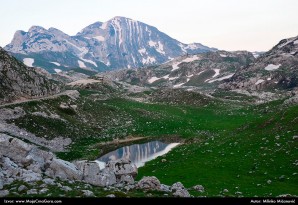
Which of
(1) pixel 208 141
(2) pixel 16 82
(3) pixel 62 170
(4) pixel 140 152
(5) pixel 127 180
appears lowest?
(5) pixel 127 180

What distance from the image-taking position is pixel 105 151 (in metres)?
72.5

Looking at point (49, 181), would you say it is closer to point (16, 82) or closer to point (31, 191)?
point (31, 191)

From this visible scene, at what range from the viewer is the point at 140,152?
251ft

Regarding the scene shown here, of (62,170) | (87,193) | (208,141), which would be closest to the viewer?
(87,193)

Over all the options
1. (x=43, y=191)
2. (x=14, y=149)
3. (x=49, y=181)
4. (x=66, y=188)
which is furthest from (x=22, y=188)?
(x=14, y=149)

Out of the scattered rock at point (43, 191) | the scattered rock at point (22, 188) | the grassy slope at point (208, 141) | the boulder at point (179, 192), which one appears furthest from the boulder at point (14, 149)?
the grassy slope at point (208, 141)

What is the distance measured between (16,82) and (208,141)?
57.5 m

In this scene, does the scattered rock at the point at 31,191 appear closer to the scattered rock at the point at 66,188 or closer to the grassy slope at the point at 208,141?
the scattered rock at the point at 66,188

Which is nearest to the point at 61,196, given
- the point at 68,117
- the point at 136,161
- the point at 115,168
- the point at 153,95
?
the point at 115,168

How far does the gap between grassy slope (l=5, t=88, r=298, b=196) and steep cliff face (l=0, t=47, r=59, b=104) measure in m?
9.34

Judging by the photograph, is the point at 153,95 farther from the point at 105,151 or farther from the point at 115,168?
the point at 115,168

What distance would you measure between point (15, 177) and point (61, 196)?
6674mm

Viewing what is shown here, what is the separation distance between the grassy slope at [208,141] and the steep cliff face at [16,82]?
30.6 ft

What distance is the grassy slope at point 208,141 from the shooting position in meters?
40.1
